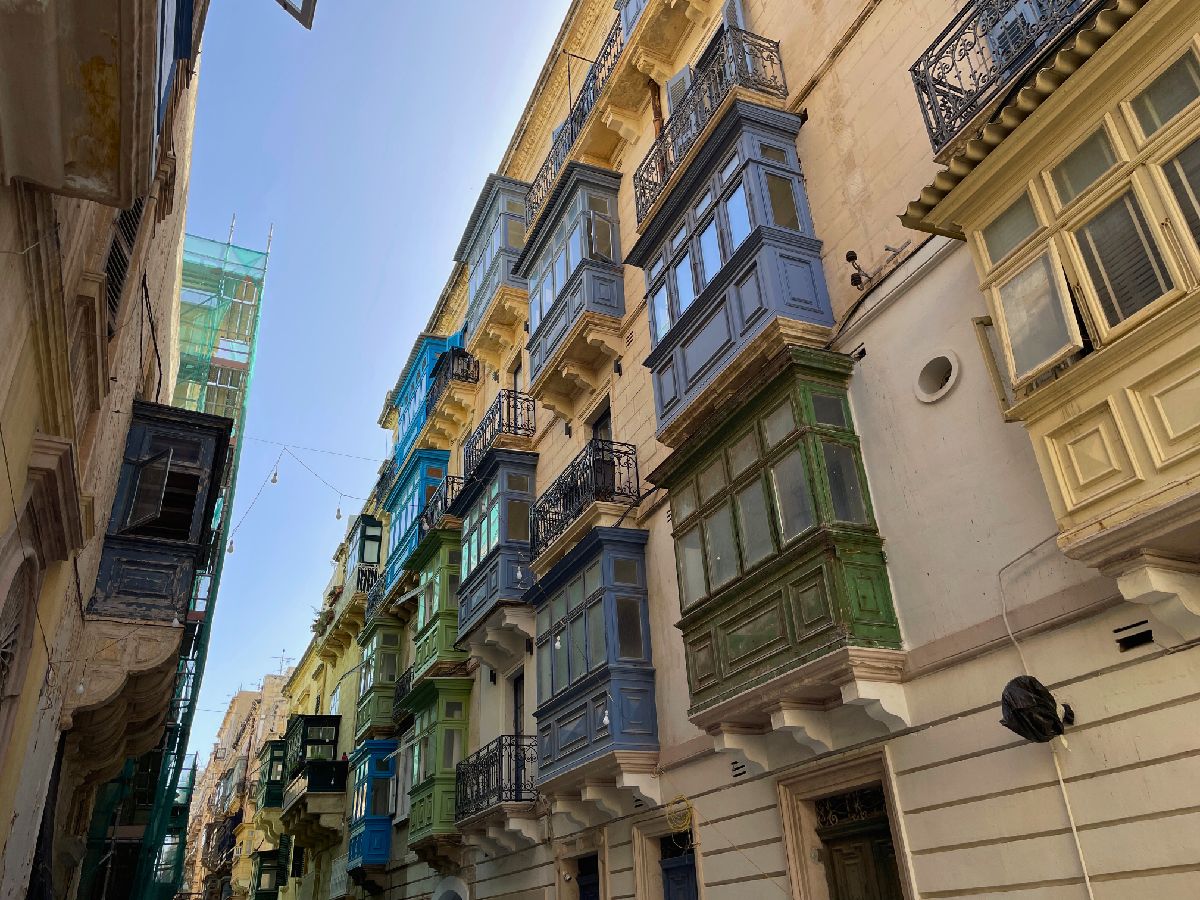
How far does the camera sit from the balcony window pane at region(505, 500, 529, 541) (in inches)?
699

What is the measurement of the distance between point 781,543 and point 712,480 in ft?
5.67

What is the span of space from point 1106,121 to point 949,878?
19.9 ft

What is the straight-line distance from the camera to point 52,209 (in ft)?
17.9

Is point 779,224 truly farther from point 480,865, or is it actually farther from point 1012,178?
point 480,865

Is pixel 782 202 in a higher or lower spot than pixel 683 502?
higher

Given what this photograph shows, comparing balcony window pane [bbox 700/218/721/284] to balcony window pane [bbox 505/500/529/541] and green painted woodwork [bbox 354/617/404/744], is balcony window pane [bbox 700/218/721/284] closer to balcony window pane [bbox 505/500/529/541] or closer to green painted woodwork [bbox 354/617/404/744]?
balcony window pane [bbox 505/500/529/541]

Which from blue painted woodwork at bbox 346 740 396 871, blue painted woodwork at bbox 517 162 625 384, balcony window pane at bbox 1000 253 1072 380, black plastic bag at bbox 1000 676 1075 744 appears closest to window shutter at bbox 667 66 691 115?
blue painted woodwork at bbox 517 162 625 384

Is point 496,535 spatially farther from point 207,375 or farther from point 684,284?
point 207,375

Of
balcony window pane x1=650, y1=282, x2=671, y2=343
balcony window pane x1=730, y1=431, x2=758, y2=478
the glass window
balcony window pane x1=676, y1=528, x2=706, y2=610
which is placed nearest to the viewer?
→ the glass window

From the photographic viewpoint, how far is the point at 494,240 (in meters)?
22.7

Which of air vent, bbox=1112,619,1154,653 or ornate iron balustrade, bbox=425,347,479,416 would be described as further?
ornate iron balustrade, bbox=425,347,479,416

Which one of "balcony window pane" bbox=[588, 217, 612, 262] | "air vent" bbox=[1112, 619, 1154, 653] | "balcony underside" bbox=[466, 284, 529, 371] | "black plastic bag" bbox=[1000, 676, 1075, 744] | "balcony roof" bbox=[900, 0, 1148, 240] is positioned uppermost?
"balcony underside" bbox=[466, 284, 529, 371]

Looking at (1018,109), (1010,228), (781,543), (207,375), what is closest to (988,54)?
(1018,109)

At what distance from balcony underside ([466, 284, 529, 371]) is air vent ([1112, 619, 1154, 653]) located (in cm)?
1660
